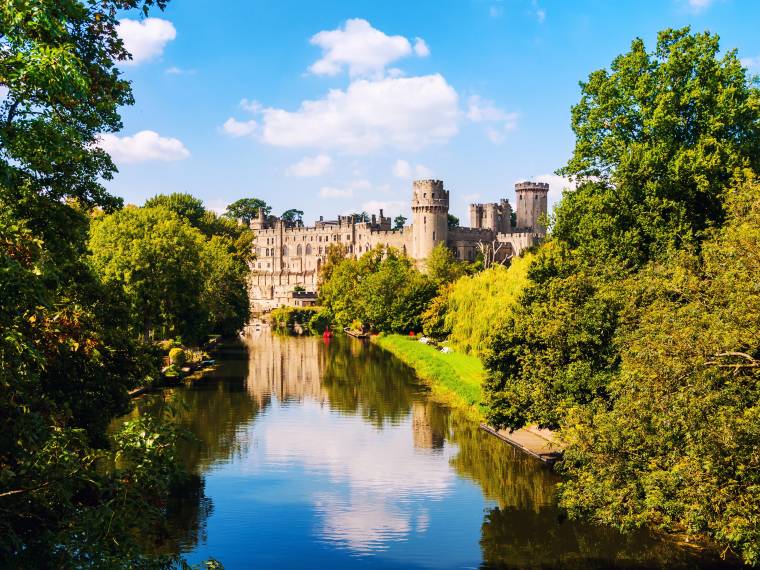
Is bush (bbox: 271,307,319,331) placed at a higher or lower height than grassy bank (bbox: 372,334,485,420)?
higher

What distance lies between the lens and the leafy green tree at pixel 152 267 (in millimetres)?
40312

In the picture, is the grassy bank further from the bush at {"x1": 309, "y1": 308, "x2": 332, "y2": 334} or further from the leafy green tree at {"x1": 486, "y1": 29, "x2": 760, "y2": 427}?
the bush at {"x1": 309, "y1": 308, "x2": 332, "y2": 334}

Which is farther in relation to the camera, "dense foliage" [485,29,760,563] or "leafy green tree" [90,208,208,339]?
"leafy green tree" [90,208,208,339]

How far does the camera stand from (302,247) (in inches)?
5610

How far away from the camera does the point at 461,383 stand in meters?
38.9

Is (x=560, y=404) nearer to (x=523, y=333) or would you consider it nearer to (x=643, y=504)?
(x=523, y=333)

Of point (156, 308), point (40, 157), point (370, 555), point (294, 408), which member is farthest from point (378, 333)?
point (40, 157)

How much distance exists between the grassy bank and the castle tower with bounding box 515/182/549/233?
73685 millimetres

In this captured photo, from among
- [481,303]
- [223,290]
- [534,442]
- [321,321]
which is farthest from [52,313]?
[321,321]

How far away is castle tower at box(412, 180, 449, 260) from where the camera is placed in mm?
111375

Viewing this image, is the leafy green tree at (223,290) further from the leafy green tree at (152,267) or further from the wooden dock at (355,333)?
the wooden dock at (355,333)

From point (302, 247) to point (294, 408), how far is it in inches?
4218

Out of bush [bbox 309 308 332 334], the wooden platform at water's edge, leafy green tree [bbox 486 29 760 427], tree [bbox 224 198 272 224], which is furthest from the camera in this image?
tree [bbox 224 198 272 224]

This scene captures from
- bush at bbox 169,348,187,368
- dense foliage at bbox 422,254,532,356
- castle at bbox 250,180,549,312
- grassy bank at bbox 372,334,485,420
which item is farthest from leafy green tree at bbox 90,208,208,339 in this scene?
castle at bbox 250,180,549,312
